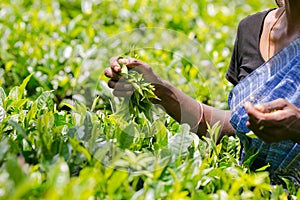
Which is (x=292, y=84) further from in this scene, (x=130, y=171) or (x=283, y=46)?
(x=130, y=171)

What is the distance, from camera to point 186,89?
302cm

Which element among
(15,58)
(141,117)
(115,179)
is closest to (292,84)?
(141,117)

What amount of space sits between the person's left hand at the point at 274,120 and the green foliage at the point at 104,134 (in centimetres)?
12

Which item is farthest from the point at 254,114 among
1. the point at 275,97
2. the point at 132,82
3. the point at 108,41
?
the point at 108,41

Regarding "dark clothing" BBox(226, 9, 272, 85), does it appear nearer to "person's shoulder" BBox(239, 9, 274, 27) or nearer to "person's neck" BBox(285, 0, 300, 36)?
"person's shoulder" BBox(239, 9, 274, 27)

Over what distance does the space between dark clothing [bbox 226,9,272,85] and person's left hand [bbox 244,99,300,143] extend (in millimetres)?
461

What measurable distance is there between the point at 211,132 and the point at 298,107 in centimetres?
33

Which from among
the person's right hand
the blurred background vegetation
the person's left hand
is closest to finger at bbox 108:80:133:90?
the person's right hand

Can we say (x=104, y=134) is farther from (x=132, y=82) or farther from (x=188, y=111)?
(x=188, y=111)

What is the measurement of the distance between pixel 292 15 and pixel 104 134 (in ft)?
2.36

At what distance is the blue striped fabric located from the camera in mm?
2029

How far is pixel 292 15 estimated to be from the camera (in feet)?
7.24

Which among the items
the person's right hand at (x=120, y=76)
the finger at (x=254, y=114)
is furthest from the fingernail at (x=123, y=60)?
the finger at (x=254, y=114)

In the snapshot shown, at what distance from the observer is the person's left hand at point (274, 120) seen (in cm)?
182
